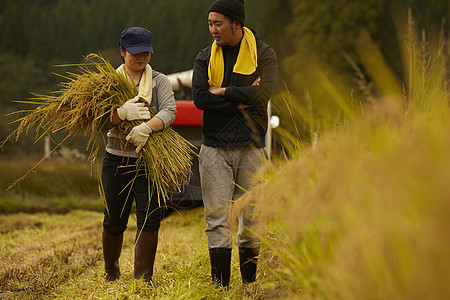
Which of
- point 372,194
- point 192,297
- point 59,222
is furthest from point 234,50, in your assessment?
point 59,222

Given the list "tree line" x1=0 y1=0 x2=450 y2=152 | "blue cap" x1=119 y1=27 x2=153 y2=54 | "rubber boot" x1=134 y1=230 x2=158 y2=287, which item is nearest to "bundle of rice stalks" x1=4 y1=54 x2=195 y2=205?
"blue cap" x1=119 y1=27 x2=153 y2=54

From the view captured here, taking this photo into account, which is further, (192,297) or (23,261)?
(23,261)

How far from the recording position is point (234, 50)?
3.46m

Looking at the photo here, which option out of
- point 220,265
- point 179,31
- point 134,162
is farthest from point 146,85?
point 179,31

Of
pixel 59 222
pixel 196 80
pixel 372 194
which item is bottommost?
pixel 59 222

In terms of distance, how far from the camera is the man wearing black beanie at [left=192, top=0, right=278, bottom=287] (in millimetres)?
3352

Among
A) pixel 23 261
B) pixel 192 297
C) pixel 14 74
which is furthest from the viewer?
pixel 14 74

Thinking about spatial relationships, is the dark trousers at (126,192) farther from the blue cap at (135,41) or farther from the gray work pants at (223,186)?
the blue cap at (135,41)

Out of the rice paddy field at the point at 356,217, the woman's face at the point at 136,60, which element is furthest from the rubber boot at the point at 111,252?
the woman's face at the point at 136,60

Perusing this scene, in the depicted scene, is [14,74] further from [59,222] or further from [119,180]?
[119,180]

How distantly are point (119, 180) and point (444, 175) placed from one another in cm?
235

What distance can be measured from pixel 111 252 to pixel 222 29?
1.59 meters

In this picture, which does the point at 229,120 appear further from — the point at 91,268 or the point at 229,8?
the point at 91,268

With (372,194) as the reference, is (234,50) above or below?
above
